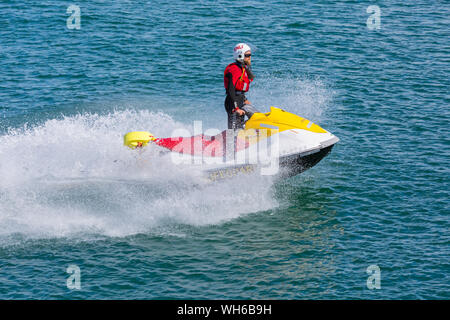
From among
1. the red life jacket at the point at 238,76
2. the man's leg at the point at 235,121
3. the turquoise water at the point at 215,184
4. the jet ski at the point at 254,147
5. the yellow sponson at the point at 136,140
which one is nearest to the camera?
the turquoise water at the point at 215,184

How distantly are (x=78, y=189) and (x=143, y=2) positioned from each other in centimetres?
1780

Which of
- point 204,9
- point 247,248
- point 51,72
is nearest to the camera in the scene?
point 247,248

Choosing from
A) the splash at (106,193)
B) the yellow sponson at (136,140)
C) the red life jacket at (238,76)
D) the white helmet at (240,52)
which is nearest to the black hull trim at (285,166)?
the splash at (106,193)

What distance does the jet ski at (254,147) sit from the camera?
15047mm

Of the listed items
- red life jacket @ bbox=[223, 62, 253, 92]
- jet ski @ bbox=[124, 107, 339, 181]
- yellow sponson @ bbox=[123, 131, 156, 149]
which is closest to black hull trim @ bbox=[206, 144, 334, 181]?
jet ski @ bbox=[124, 107, 339, 181]

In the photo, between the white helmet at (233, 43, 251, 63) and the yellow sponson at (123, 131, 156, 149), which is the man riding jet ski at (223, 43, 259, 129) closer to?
the white helmet at (233, 43, 251, 63)

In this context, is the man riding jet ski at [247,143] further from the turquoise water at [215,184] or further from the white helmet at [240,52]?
the turquoise water at [215,184]

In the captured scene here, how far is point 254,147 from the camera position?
15.2 meters

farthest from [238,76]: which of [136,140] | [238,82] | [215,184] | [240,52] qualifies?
[136,140]

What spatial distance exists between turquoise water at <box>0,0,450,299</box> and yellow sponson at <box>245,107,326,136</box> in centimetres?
125

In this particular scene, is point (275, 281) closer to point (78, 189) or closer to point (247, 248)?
point (247, 248)

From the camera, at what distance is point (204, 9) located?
29938 mm

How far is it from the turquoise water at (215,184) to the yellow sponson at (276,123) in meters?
1.25
